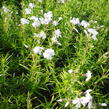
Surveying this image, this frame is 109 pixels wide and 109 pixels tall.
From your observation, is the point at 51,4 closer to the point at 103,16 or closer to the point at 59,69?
the point at 103,16

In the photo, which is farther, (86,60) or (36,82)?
(86,60)

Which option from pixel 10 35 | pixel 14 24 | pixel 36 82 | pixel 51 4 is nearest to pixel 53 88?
pixel 36 82

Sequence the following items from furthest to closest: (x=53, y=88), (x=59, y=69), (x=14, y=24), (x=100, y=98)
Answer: (x=14, y=24) < (x=59, y=69) < (x=53, y=88) < (x=100, y=98)

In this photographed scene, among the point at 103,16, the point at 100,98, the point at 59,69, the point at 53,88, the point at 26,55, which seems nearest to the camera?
the point at 100,98

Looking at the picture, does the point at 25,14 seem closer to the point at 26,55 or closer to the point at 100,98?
the point at 26,55

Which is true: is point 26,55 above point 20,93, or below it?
above

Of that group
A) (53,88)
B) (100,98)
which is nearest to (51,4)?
(53,88)

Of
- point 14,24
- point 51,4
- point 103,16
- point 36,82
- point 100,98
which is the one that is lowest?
point 100,98
